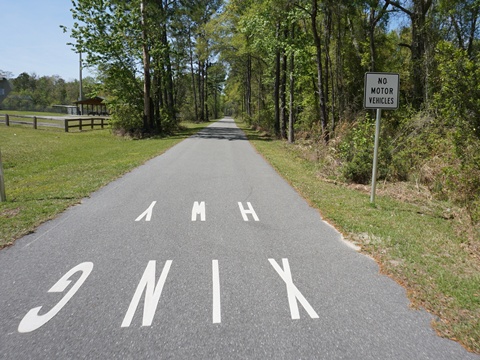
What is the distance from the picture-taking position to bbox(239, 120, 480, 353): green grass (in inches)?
141

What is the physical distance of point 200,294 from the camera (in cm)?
388

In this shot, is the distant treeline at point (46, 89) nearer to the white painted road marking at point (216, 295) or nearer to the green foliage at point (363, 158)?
the green foliage at point (363, 158)

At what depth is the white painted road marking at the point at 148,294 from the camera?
3.42 metres

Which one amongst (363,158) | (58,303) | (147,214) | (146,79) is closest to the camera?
(58,303)

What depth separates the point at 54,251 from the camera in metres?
5.10

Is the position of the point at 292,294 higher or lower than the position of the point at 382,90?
lower

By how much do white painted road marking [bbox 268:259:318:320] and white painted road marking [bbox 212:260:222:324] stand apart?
770 mm

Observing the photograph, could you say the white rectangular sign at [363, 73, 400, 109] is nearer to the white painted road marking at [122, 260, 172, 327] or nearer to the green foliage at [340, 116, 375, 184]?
the green foliage at [340, 116, 375, 184]

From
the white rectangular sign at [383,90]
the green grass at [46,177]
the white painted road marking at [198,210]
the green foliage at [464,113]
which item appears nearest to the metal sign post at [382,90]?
the white rectangular sign at [383,90]

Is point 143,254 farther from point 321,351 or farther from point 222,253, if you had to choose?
point 321,351

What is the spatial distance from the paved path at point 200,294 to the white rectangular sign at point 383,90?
3137mm

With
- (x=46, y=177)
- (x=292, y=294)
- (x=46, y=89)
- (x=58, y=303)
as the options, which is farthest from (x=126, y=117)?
(x=46, y=89)

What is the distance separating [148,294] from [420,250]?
4073 millimetres

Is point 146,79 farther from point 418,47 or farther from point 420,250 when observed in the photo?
point 420,250
